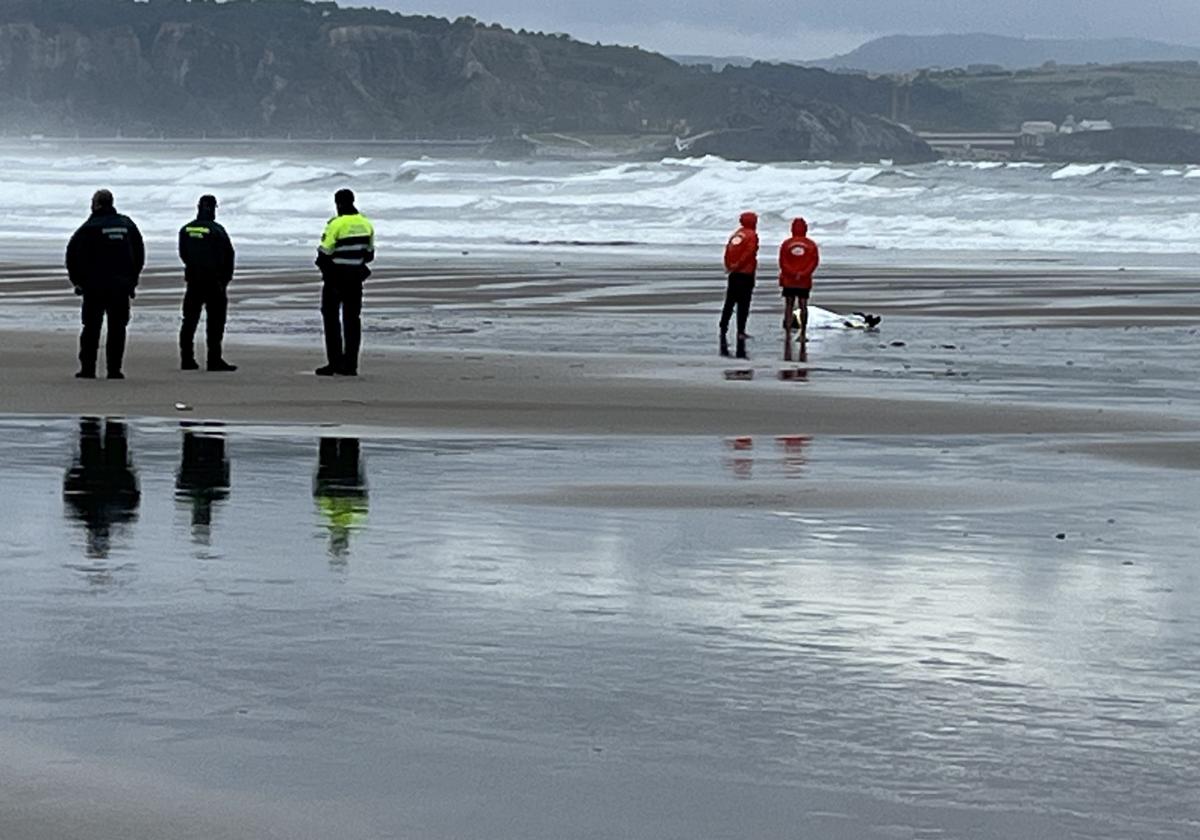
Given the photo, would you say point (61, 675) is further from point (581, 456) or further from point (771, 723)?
point (581, 456)

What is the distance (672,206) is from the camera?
7119 cm

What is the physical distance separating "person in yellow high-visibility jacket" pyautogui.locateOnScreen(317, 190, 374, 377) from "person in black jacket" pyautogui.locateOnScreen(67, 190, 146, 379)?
1.50 metres

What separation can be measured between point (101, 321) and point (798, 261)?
7864 millimetres

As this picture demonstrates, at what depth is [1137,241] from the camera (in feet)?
179

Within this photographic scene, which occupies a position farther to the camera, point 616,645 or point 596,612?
point 596,612

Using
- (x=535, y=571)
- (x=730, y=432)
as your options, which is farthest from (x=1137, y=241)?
(x=535, y=571)

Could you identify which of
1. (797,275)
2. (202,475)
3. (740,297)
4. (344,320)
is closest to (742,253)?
(740,297)

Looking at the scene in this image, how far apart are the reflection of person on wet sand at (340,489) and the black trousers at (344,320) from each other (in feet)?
16.6

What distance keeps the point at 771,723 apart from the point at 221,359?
46.2 ft

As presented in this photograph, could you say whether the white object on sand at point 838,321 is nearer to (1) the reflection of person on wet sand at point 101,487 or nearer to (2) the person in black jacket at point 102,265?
(2) the person in black jacket at point 102,265

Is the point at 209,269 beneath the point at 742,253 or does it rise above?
beneath

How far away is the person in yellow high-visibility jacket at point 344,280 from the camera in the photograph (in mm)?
19922

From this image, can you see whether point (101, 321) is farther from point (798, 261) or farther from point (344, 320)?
point (798, 261)

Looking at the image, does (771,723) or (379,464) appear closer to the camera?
(771,723)
